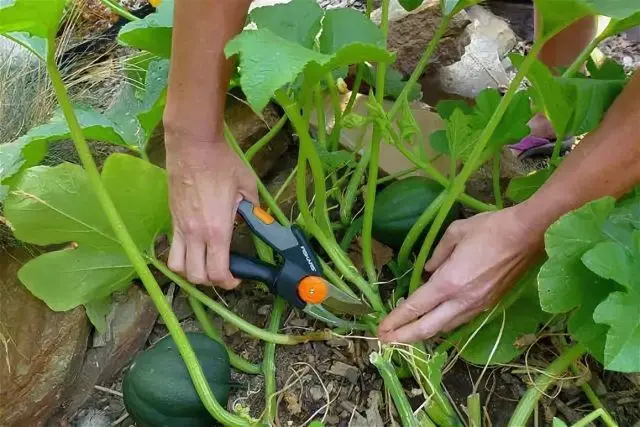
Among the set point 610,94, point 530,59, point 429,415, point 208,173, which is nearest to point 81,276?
point 208,173

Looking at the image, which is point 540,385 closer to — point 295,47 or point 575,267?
point 575,267

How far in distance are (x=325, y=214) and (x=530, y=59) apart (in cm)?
40

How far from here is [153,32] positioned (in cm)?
104

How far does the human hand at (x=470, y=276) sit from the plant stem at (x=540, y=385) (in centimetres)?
12

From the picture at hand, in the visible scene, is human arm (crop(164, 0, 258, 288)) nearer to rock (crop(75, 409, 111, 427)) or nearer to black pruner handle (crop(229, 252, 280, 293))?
black pruner handle (crop(229, 252, 280, 293))

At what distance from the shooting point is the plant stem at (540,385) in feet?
3.19

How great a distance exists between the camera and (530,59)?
0.88 metres

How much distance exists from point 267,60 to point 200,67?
0.91ft

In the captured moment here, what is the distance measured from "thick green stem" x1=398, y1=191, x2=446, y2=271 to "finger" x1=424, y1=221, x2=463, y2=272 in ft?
0.20

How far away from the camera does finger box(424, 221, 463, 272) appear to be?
105 centimetres

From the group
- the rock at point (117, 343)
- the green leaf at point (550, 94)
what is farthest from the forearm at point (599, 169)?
the rock at point (117, 343)

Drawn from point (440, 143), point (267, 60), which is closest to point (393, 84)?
point (440, 143)

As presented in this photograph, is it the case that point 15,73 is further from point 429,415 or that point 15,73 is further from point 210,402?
point 429,415

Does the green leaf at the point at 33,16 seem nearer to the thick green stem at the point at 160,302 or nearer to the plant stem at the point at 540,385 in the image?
the thick green stem at the point at 160,302
